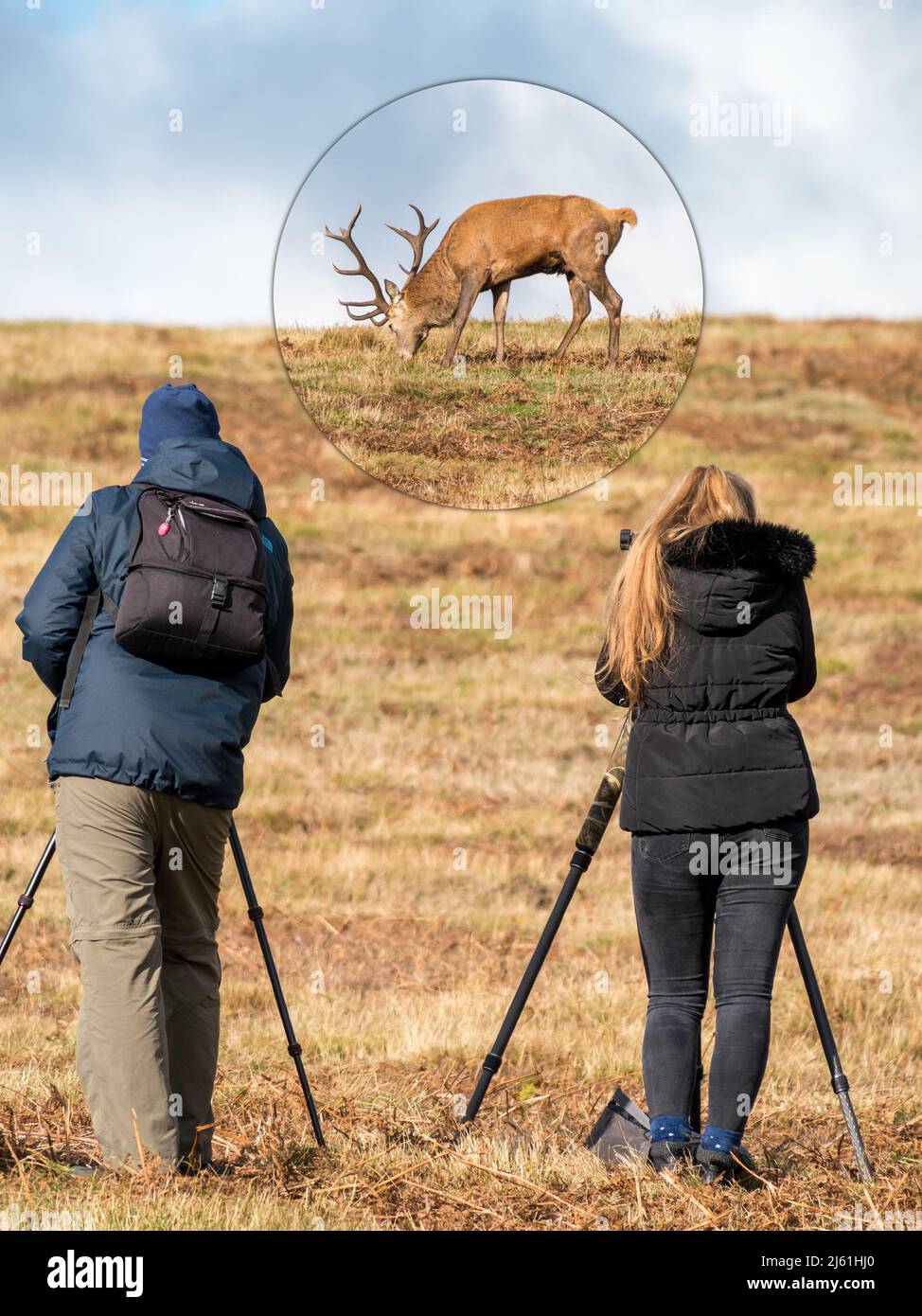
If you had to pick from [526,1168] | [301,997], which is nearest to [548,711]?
[301,997]

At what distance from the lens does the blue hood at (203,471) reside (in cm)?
468

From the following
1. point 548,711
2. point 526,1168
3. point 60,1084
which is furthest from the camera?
point 548,711

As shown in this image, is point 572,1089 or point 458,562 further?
point 458,562

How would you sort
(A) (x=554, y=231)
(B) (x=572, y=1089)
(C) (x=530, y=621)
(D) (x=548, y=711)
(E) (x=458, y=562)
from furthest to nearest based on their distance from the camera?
1. (E) (x=458, y=562)
2. (C) (x=530, y=621)
3. (D) (x=548, y=711)
4. (B) (x=572, y=1089)
5. (A) (x=554, y=231)

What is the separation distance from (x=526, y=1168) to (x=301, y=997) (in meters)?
4.02

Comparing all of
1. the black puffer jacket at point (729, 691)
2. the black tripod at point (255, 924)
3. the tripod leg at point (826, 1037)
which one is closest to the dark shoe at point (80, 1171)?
the black tripod at point (255, 924)

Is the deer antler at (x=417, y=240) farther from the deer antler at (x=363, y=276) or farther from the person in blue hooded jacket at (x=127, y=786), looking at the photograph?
the person in blue hooded jacket at (x=127, y=786)

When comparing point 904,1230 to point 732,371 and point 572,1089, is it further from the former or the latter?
point 732,371

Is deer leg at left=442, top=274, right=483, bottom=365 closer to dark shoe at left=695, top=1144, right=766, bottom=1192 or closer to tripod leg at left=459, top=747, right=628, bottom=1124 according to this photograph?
tripod leg at left=459, top=747, right=628, bottom=1124

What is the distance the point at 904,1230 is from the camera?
418 centimetres

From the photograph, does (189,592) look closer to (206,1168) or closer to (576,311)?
(576,311)

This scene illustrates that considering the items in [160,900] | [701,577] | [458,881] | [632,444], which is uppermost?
[632,444]

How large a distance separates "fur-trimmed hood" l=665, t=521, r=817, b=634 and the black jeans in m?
0.69

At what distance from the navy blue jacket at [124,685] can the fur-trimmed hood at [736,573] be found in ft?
4.84
